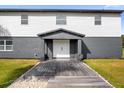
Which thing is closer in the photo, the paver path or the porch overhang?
the paver path

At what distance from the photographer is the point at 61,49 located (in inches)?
1151

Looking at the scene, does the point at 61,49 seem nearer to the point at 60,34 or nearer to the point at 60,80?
the point at 60,34

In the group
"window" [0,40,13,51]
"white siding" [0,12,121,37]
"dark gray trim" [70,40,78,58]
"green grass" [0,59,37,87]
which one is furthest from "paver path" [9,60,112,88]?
"window" [0,40,13,51]

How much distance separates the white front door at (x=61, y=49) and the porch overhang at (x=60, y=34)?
1.88 metres

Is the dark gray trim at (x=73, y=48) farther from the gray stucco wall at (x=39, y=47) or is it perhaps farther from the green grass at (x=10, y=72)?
the green grass at (x=10, y=72)

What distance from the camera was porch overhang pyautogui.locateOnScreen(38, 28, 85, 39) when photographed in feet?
89.4

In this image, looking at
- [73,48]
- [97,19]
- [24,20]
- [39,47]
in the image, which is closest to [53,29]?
[39,47]

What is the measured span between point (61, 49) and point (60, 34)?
2.47m

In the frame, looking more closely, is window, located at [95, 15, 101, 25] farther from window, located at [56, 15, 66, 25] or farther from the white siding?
window, located at [56, 15, 66, 25]

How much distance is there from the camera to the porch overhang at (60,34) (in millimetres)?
27250

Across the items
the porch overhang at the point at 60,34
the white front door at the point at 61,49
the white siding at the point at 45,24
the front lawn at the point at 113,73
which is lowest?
the front lawn at the point at 113,73

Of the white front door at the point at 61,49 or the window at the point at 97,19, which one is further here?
the window at the point at 97,19

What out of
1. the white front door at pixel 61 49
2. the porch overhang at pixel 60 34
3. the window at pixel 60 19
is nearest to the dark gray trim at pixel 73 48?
the white front door at pixel 61 49

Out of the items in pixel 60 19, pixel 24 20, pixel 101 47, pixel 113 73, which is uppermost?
pixel 60 19
